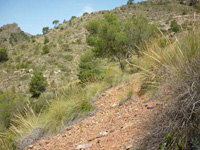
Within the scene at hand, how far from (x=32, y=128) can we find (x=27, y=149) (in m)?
1.05

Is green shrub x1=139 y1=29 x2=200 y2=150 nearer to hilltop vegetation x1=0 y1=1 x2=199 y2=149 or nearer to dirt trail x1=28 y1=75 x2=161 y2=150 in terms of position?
hilltop vegetation x1=0 y1=1 x2=199 y2=149

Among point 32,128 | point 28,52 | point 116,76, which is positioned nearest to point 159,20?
point 28,52

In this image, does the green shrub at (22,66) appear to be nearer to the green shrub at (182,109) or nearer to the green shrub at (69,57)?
the green shrub at (69,57)

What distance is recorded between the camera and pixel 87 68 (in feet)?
52.4

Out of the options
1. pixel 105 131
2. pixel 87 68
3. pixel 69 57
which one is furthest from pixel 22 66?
pixel 105 131

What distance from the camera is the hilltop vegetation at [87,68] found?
2250 millimetres

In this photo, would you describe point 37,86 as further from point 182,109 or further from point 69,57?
point 182,109

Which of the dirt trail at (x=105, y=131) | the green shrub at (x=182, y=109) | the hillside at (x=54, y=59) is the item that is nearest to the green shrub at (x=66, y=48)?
the hillside at (x=54, y=59)

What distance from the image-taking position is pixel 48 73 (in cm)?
2573

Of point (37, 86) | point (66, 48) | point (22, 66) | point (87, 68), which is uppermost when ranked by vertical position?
point (66, 48)

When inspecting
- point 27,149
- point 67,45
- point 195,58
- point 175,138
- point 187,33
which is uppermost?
point 67,45

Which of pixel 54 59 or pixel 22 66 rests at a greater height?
pixel 54 59

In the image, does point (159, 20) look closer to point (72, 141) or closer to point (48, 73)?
point (48, 73)

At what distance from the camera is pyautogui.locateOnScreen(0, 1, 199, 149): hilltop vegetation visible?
7.38 feet
